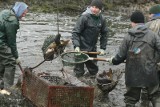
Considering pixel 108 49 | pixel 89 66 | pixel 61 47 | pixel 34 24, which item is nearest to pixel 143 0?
pixel 34 24

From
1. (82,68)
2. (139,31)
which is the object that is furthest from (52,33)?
(139,31)

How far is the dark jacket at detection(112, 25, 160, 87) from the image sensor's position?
7.18 m

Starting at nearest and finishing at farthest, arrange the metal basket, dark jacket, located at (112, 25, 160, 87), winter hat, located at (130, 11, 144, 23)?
the metal basket
dark jacket, located at (112, 25, 160, 87)
winter hat, located at (130, 11, 144, 23)

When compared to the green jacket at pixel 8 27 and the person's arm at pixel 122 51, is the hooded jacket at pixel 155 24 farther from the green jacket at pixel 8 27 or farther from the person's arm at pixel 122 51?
the green jacket at pixel 8 27

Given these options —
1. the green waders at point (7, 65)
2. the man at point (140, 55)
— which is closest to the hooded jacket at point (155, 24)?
the man at point (140, 55)

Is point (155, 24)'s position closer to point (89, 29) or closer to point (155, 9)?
point (155, 9)

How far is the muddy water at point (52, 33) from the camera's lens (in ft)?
33.1

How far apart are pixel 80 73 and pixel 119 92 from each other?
1.16m

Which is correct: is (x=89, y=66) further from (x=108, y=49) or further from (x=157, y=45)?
(x=108, y=49)

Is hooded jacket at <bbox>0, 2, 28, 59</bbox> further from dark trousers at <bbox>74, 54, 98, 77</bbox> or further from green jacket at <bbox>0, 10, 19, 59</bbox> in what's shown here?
dark trousers at <bbox>74, 54, 98, 77</bbox>

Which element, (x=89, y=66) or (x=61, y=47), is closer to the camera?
(x=61, y=47)

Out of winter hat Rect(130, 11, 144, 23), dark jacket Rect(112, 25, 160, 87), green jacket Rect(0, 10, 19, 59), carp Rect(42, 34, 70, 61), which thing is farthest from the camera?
green jacket Rect(0, 10, 19, 59)

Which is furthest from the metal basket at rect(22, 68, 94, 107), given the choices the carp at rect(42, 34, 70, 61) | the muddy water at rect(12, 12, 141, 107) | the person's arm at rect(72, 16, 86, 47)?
the person's arm at rect(72, 16, 86, 47)

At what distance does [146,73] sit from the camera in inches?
284
